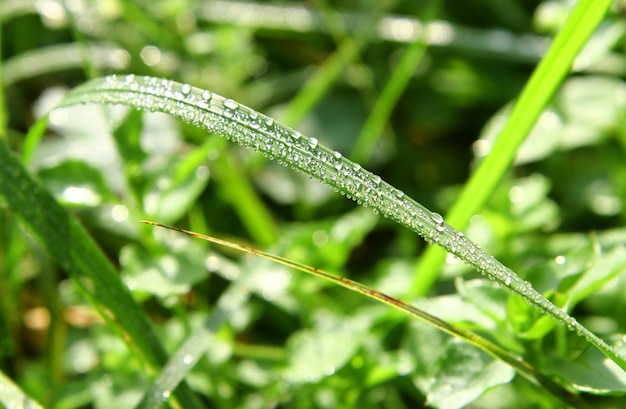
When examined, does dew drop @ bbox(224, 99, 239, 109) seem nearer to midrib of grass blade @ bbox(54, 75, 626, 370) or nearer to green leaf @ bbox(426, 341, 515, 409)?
midrib of grass blade @ bbox(54, 75, 626, 370)

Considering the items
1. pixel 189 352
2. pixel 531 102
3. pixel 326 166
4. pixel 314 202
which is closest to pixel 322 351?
pixel 189 352

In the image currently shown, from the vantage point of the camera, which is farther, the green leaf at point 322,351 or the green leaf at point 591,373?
the green leaf at point 322,351

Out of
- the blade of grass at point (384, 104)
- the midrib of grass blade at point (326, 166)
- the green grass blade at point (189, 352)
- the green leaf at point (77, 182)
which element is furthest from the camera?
the blade of grass at point (384, 104)

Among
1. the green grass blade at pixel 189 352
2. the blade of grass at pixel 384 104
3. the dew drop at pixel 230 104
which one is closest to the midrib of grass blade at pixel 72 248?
the green grass blade at pixel 189 352

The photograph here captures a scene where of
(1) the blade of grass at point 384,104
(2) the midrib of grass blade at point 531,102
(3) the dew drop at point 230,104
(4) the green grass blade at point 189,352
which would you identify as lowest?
(4) the green grass blade at point 189,352

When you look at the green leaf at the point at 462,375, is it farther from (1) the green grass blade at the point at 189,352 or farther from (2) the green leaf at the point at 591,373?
(1) the green grass blade at the point at 189,352

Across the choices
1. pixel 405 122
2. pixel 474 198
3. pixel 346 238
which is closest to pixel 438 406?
pixel 474 198
